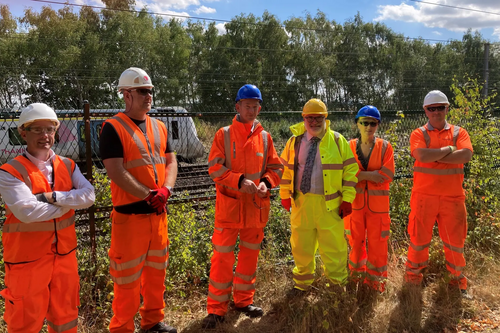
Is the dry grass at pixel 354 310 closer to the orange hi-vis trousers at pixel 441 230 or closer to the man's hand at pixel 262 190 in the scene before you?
the orange hi-vis trousers at pixel 441 230

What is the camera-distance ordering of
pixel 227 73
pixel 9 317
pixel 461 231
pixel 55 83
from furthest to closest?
pixel 227 73 → pixel 55 83 → pixel 461 231 → pixel 9 317

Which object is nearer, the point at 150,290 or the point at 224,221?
the point at 150,290

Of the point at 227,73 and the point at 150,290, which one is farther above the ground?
the point at 227,73

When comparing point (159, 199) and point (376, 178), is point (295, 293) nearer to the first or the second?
point (376, 178)

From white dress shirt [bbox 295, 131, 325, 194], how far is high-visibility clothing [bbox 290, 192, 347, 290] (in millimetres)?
69

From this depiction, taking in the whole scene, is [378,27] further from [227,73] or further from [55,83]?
[55,83]

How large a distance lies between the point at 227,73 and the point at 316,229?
128 feet

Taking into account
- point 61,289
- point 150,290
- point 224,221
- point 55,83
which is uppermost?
point 55,83

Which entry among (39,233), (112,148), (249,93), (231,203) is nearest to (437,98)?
(249,93)

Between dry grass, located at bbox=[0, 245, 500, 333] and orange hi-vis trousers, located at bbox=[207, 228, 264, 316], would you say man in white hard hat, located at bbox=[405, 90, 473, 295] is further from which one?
orange hi-vis trousers, located at bbox=[207, 228, 264, 316]

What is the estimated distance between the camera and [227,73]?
134 feet

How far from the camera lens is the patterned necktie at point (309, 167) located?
357 centimetres

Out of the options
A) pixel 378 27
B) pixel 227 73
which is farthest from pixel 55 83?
pixel 378 27

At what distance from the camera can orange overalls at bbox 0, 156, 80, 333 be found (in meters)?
2.46
